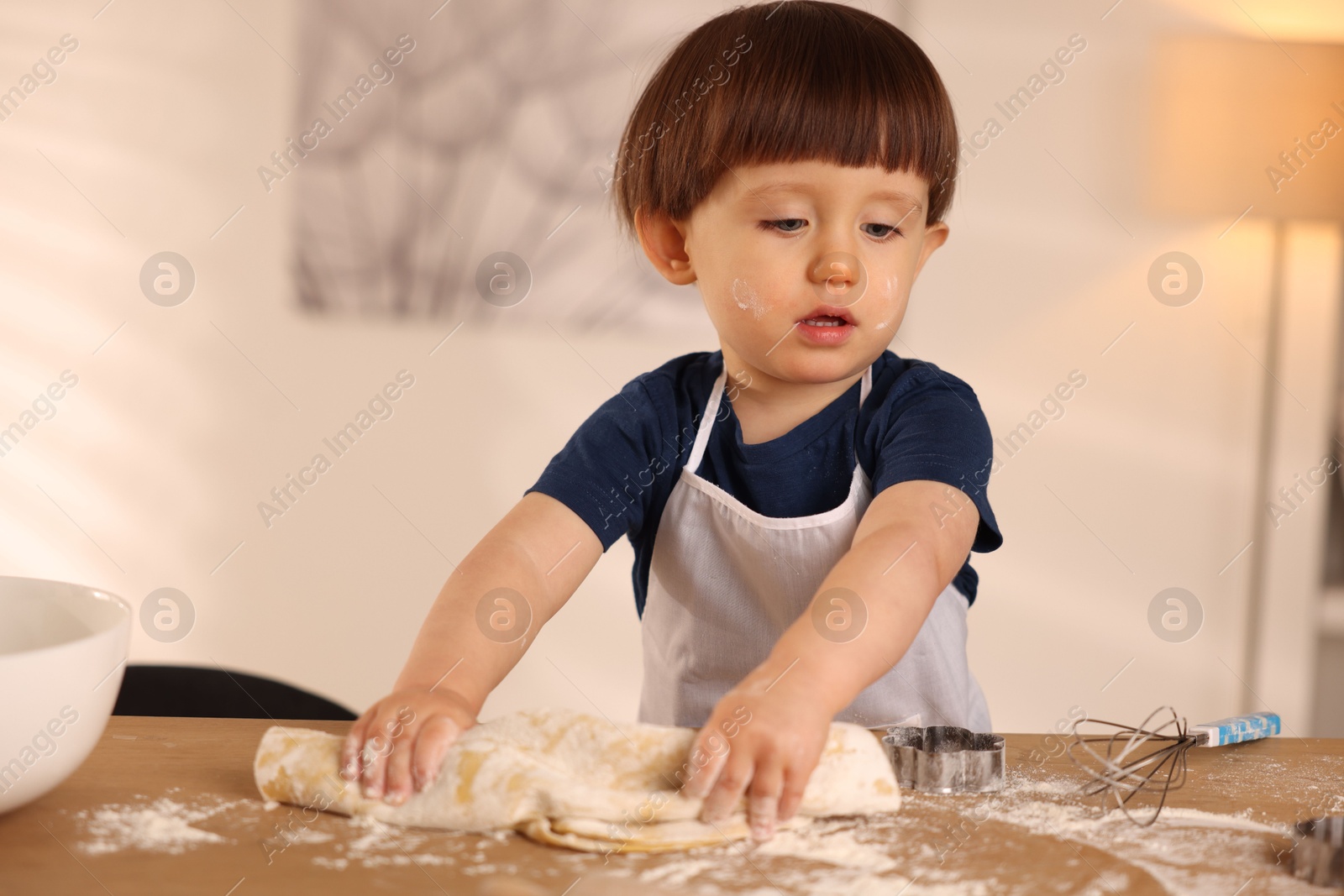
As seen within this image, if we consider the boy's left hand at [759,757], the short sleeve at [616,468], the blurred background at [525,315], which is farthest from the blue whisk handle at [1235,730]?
the blurred background at [525,315]

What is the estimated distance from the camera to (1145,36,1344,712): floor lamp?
2152 mm

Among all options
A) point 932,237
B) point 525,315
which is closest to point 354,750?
point 932,237

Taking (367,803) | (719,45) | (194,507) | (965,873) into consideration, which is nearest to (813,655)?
(965,873)

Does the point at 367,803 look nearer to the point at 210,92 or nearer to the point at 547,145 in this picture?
the point at 547,145

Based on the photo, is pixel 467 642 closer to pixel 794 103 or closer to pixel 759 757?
pixel 759 757

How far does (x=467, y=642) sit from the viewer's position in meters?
0.72

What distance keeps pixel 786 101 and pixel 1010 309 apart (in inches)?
67.4

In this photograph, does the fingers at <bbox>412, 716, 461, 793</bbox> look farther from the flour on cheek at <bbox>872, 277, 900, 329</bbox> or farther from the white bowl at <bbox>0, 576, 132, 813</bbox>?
the flour on cheek at <bbox>872, 277, 900, 329</bbox>

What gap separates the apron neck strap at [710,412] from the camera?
991 millimetres

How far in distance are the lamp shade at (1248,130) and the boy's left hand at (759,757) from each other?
2.00 m

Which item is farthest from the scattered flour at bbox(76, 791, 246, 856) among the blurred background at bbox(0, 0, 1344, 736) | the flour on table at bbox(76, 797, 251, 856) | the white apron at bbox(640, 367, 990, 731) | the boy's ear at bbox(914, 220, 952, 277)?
the blurred background at bbox(0, 0, 1344, 736)

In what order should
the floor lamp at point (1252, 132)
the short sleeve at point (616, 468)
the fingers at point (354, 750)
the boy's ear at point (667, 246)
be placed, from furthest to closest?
1. the floor lamp at point (1252, 132)
2. the boy's ear at point (667, 246)
3. the short sleeve at point (616, 468)
4. the fingers at point (354, 750)

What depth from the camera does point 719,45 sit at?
931 mm

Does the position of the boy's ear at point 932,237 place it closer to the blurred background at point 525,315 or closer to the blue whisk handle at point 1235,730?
the blue whisk handle at point 1235,730
